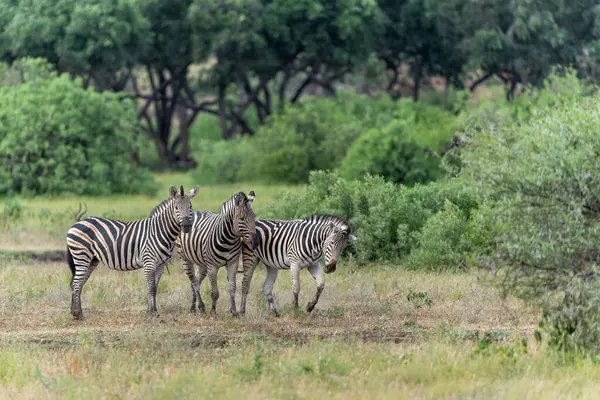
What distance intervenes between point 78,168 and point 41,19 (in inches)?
279

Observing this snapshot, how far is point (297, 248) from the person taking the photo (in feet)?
53.5

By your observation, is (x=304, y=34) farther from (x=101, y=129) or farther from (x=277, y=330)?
(x=277, y=330)

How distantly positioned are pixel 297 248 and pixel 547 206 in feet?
15.2

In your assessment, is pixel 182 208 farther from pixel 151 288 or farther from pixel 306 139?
pixel 306 139

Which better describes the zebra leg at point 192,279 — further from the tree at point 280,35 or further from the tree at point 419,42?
the tree at point 419,42

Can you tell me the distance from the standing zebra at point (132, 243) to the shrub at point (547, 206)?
488 centimetres

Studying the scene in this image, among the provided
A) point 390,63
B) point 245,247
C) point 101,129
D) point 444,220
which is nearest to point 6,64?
point 101,129

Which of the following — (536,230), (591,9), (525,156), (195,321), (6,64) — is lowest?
(195,321)

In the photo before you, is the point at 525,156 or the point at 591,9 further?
the point at 591,9

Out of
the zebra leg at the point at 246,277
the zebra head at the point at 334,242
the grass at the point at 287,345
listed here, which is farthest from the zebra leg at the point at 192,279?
the zebra head at the point at 334,242

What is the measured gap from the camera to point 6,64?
4044 cm

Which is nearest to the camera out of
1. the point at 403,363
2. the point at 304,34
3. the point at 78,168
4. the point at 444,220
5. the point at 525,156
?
the point at 403,363

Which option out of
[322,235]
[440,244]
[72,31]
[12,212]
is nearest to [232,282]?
[322,235]

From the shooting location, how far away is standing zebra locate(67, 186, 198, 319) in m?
16.1
